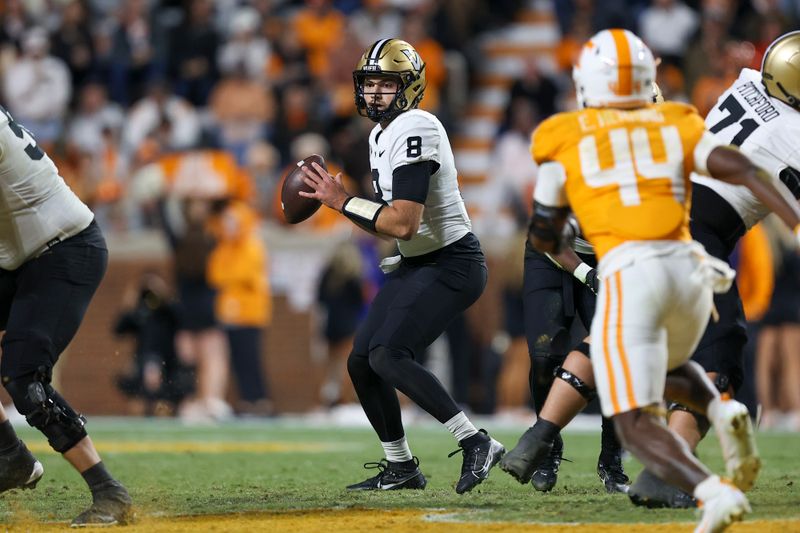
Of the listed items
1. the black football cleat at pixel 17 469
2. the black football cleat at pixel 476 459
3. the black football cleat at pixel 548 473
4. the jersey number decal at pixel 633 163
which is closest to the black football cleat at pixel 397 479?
the black football cleat at pixel 476 459

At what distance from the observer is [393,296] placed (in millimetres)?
6594

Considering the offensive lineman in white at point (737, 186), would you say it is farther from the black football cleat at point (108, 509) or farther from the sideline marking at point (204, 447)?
the sideline marking at point (204, 447)

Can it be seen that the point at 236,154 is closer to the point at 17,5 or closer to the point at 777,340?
the point at 17,5

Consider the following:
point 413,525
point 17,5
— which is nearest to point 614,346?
point 413,525

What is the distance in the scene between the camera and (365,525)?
5.33 metres

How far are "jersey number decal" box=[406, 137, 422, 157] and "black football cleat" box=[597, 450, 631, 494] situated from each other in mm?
1752

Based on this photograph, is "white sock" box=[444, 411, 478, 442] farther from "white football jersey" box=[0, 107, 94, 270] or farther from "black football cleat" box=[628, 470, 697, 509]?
"white football jersey" box=[0, 107, 94, 270]

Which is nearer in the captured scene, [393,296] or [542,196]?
[542,196]

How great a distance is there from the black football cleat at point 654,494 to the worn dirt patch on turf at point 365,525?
1.53 feet

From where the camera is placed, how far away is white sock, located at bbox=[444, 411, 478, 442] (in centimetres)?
649

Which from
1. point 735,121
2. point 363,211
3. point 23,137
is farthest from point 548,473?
point 23,137

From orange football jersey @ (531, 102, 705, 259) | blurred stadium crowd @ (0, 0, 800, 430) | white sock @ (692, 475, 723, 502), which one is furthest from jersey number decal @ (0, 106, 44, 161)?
blurred stadium crowd @ (0, 0, 800, 430)

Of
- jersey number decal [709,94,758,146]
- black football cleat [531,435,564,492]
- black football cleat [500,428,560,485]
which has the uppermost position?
jersey number decal [709,94,758,146]

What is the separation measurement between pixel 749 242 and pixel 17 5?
1035 centimetres
